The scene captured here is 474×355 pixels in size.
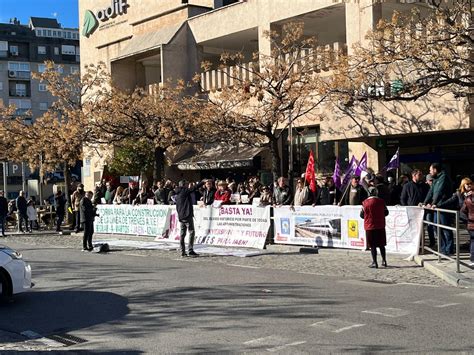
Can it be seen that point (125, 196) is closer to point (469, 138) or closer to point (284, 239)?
point (284, 239)

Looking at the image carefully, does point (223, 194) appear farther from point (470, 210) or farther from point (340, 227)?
point (470, 210)

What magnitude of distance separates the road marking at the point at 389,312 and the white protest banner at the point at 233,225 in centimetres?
828

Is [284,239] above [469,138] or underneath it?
→ underneath

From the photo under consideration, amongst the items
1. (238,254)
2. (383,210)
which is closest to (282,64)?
(238,254)

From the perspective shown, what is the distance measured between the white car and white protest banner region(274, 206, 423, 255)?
25.9ft

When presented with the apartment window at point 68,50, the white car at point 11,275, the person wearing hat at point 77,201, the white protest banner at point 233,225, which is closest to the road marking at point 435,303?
the white car at point 11,275

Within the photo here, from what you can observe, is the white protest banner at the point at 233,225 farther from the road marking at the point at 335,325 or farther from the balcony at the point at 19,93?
the balcony at the point at 19,93

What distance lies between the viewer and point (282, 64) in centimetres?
2031

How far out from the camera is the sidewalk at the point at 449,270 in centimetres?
1037

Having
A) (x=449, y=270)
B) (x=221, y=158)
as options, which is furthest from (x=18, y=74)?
(x=449, y=270)

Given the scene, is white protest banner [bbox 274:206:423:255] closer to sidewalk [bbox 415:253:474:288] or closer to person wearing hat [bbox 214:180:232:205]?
sidewalk [bbox 415:253:474:288]

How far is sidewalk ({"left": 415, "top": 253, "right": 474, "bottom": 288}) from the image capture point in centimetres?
1037

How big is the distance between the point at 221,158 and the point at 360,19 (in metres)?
8.31

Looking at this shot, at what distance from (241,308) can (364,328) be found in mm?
1958
